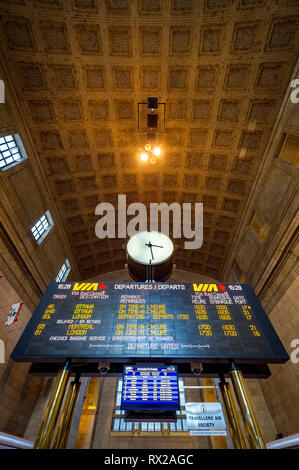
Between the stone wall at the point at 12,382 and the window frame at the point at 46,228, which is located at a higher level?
the window frame at the point at 46,228

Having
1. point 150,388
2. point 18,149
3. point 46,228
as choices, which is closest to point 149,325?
point 150,388

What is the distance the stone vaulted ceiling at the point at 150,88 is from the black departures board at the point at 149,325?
7894 mm

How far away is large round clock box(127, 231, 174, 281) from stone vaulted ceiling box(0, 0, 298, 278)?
502 centimetres

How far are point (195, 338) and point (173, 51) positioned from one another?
36.3 feet

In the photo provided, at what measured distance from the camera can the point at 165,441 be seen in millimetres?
9266

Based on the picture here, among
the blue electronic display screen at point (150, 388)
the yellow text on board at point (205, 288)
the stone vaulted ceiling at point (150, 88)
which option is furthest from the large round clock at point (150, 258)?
the stone vaulted ceiling at point (150, 88)

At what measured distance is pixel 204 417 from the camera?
14.9 feet

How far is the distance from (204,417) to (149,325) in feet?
7.45

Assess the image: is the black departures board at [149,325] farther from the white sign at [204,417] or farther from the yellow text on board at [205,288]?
the white sign at [204,417]

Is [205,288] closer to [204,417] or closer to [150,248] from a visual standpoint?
[204,417]

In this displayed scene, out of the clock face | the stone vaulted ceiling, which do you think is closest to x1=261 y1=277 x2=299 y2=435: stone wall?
the clock face

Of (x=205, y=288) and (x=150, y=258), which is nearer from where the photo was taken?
(x=205, y=288)

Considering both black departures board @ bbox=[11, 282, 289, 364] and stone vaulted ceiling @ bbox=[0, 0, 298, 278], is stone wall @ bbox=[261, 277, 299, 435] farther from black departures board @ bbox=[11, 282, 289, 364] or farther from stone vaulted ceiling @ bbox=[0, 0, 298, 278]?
stone vaulted ceiling @ bbox=[0, 0, 298, 278]

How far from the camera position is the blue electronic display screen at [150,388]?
4137 mm
